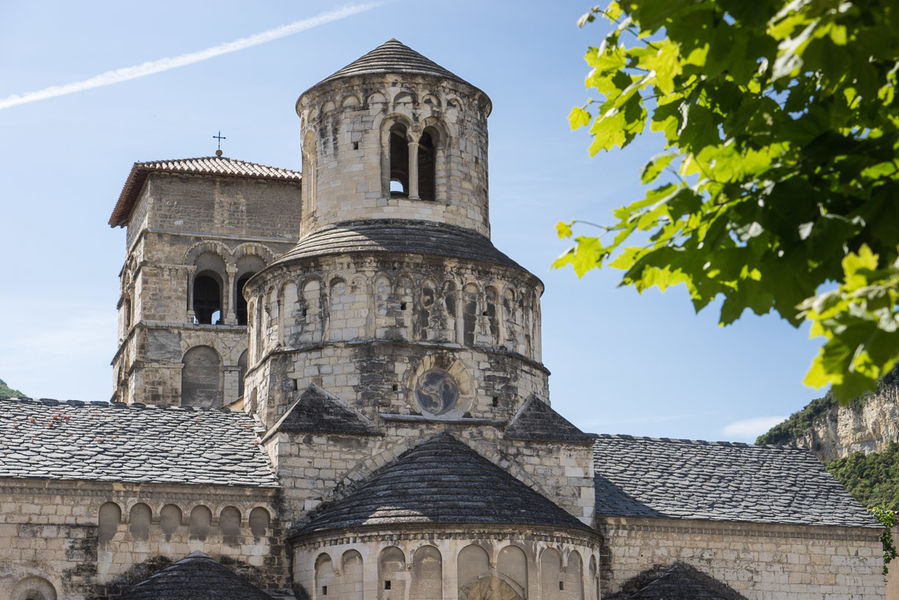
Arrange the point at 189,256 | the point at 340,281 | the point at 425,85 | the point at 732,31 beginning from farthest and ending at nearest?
the point at 189,256 → the point at 425,85 → the point at 340,281 → the point at 732,31

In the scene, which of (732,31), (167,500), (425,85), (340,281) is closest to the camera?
(732,31)

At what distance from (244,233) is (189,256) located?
171 cm

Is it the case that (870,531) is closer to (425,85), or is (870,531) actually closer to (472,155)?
(472,155)

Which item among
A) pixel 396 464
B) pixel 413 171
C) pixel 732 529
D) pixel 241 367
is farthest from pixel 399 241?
pixel 241 367

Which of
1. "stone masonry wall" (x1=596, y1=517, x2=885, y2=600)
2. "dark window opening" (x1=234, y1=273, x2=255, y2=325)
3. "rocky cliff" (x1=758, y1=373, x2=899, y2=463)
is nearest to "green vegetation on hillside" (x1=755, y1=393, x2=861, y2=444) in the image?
"rocky cliff" (x1=758, y1=373, x2=899, y2=463)

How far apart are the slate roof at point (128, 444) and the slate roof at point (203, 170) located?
13.2m

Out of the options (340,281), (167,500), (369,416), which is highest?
(340,281)

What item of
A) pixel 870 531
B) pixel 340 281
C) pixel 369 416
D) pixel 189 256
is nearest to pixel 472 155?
pixel 340 281

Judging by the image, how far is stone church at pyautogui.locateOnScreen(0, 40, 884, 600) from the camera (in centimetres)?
2033

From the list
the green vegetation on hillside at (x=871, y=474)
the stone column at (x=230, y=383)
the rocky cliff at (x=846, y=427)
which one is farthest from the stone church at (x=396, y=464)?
the rocky cliff at (x=846, y=427)

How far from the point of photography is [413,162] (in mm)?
24484

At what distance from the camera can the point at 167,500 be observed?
21.2 metres

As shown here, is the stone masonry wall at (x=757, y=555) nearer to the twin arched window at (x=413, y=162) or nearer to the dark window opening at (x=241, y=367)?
the twin arched window at (x=413, y=162)

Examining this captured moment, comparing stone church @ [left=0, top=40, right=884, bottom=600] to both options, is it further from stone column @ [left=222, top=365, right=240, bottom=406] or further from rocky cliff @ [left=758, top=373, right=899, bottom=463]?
rocky cliff @ [left=758, top=373, right=899, bottom=463]
